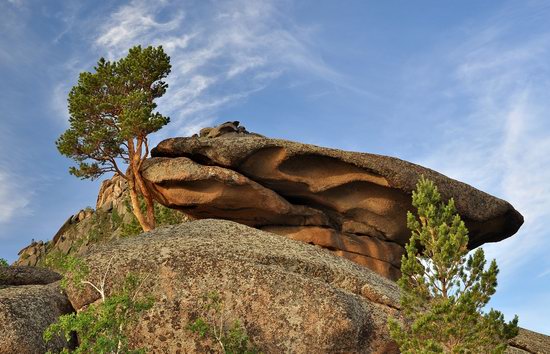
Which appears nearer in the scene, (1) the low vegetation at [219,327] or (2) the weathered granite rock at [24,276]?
(1) the low vegetation at [219,327]

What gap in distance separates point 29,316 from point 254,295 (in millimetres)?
7787

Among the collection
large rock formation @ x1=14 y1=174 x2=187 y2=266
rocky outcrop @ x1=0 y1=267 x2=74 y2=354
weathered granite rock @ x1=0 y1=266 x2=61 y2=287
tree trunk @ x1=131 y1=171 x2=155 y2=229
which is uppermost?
large rock formation @ x1=14 y1=174 x2=187 y2=266

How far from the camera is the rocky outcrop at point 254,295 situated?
21328 millimetres

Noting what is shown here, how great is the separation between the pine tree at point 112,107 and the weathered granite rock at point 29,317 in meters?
17.0

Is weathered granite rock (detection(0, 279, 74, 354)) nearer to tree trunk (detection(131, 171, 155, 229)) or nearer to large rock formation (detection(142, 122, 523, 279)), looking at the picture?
large rock formation (detection(142, 122, 523, 279))

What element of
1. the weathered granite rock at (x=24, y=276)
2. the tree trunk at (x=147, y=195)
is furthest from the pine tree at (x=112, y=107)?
the weathered granite rock at (x=24, y=276)

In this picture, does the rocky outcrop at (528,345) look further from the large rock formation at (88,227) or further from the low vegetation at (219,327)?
the large rock formation at (88,227)

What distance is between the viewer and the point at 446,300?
2167 cm

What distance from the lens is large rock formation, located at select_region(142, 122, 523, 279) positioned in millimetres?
36344

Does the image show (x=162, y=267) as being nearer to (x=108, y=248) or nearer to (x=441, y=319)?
(x=108, y=248)

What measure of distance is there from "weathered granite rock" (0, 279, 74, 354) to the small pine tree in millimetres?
11981

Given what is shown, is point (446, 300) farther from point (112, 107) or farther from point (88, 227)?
point (88, 227)

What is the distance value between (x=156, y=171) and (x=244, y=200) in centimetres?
560

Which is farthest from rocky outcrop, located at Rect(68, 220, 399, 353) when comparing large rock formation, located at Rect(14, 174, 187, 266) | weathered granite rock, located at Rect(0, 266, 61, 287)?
large rock formation, located at Rect(14, 174, 187, 266)
